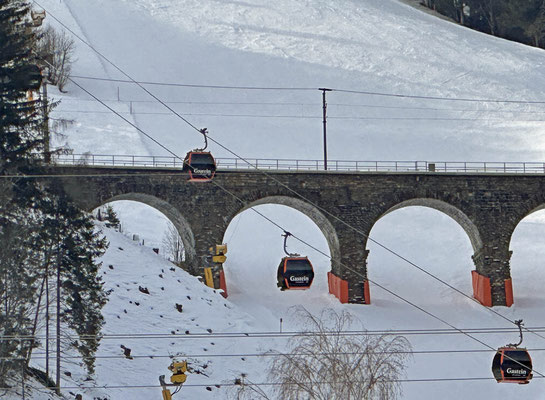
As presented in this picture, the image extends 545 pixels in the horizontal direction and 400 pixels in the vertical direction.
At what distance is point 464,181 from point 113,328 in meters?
20.8

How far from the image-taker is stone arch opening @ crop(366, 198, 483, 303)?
2087 inches

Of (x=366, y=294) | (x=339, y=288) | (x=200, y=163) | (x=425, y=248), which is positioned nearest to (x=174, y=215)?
(x=339, y=288)

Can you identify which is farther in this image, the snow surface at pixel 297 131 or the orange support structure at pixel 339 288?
the orange support structure at pixel 339 288

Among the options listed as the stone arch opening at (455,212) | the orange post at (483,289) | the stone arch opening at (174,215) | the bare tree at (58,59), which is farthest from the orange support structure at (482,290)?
the bare tree at (58,59)

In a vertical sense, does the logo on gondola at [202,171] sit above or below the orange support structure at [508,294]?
above

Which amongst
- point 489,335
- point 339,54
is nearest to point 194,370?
point 489,335

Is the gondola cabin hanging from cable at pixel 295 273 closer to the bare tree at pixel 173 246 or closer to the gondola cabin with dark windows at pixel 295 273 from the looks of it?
the gondola cabin with dark windows at pixel 295 273

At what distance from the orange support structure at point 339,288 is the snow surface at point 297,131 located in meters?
0.89

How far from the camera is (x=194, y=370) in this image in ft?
122

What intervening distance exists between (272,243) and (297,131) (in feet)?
48.7

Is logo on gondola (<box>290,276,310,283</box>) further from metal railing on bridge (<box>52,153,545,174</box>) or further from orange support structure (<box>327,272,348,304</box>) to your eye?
metal railing on bridge (<box>52,153,545,174</box>)

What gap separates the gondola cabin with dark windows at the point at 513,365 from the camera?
2816 centimetres

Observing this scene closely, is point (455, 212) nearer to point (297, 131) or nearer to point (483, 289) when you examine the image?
point (483, 289)

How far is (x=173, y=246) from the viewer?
58.2 metres
